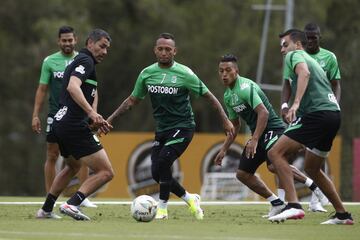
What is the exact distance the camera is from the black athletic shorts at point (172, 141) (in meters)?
15.7

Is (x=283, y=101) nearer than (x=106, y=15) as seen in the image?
Yes

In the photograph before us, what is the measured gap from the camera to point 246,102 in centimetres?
1575

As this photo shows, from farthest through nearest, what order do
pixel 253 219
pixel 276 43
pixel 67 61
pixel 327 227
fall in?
pixel 276 43, pixel 67 61, pixel 253 219, pixel 327 227

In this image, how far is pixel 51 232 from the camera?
508 inches

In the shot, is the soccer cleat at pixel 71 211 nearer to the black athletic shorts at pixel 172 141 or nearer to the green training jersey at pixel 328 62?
the black athletic shorts at pixel 172 141

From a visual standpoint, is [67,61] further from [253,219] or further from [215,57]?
[215,57]

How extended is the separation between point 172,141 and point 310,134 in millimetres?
2129

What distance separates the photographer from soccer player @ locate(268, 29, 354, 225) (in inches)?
567

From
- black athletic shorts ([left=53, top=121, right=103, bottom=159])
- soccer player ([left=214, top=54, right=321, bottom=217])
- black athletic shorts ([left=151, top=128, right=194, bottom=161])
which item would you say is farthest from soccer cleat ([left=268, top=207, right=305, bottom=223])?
black athletic shorts ([left=53, top=121, right=103, bottom=159])

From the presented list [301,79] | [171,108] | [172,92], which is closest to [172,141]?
[171,108]

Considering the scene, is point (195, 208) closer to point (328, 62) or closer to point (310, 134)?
point (310, 134)

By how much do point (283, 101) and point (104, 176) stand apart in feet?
8.77

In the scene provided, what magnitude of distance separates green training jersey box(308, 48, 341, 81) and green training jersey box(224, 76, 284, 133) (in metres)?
1.63

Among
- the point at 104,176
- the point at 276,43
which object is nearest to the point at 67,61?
the point at 104,176
